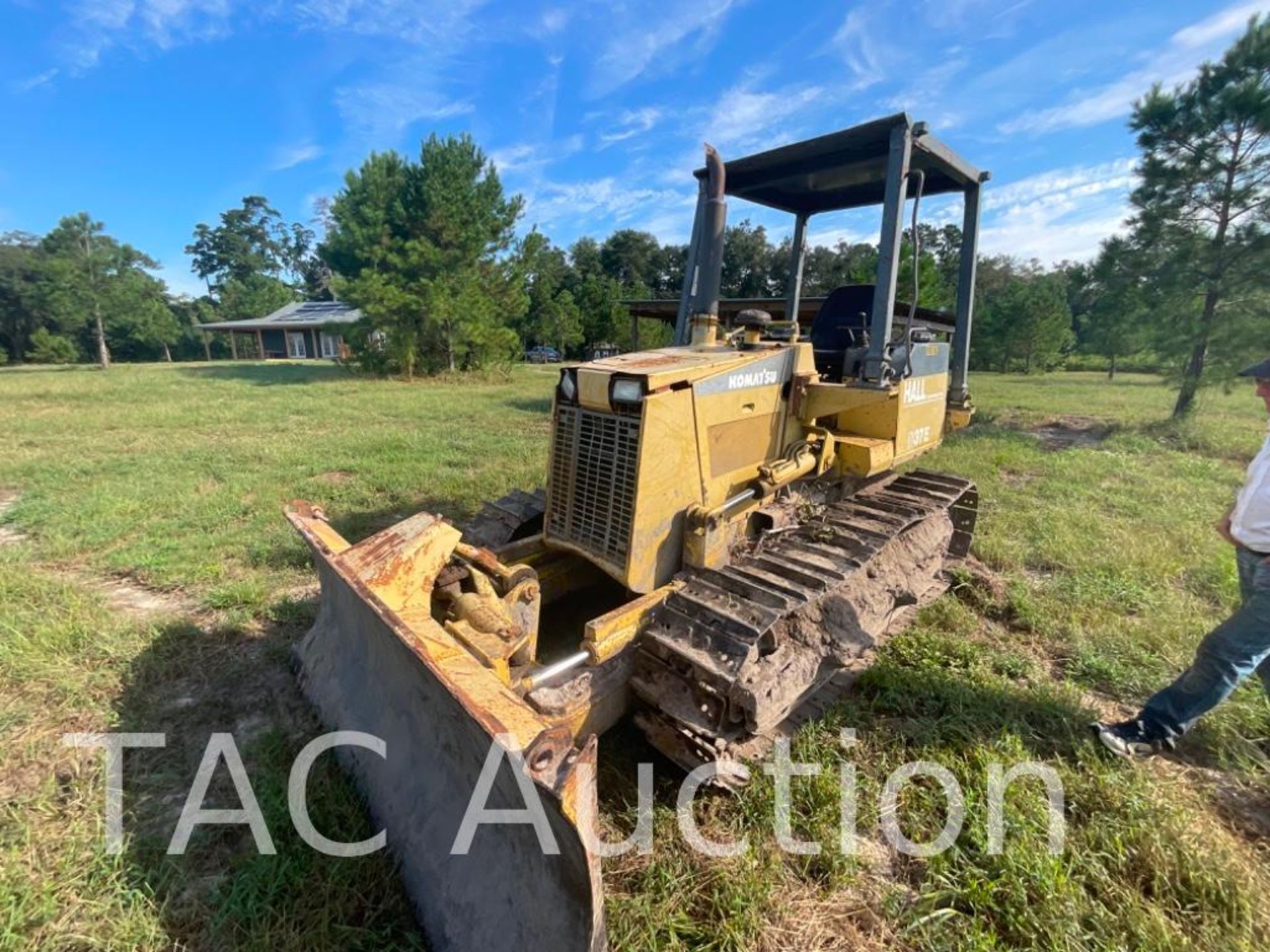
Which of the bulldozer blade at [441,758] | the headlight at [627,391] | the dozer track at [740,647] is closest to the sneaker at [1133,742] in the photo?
the dozer track at [740,647]

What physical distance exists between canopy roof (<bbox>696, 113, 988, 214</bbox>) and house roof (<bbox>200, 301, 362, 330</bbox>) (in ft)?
142

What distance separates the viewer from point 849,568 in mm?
2988

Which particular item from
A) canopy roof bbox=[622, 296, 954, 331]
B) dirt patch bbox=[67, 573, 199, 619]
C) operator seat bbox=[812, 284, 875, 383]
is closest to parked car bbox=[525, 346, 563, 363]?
canopy roof bbox=[622, 296, 954, 331]

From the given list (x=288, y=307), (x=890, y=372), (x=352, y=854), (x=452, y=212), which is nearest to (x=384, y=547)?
(x=352, y=854)

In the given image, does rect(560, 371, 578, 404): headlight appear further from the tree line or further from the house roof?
the house roof

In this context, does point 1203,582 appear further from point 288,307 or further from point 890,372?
point 288,307

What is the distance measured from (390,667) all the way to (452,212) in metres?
22.9

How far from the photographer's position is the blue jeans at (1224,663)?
8.62ft

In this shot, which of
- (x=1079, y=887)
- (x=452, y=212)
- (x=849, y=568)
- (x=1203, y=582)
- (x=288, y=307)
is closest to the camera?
(x=1079, y=887)

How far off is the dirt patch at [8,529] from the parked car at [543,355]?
125 feet

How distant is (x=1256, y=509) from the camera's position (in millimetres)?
2689

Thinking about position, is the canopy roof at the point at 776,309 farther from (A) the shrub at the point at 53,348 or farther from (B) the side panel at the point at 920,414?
(A) the shrub at the point at 53,348

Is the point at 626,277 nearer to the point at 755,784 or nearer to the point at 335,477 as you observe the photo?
the point at 335,477

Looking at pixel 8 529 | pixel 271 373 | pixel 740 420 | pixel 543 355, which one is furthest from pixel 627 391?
pixel 543 355
